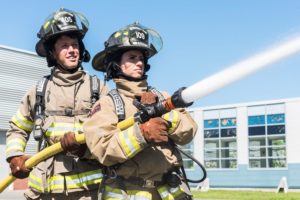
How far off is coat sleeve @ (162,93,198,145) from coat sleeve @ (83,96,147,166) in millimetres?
284

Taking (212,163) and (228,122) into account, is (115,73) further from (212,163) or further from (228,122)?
(212,163)

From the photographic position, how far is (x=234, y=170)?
158 ft

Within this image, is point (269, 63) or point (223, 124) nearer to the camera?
point (269, 63)

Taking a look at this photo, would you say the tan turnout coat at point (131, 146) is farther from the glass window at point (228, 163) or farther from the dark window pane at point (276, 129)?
the glass window at point (228, 163)

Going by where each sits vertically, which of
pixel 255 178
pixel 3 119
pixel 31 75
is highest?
pixel 31 75

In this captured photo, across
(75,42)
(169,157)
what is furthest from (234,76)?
(75,42)

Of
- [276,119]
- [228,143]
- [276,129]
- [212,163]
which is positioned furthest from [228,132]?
[276,119]

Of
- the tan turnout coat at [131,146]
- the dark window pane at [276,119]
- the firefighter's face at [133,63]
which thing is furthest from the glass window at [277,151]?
the tan turnout coat at [131,146]

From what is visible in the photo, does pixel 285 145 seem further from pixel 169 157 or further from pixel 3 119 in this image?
pixel 169 157

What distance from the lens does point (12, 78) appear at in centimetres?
3394

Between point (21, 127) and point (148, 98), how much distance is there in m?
1.74

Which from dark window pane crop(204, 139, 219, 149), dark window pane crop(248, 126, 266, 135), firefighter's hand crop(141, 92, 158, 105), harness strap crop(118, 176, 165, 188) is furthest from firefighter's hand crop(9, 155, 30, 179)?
dark window pane crop(204, 139, 219, 149)

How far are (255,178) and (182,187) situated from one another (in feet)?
144

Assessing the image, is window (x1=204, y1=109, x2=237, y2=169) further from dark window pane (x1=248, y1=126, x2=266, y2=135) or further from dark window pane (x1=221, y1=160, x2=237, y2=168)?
dark window pane (x1=248, y1=126, x2=266, y2=135)
